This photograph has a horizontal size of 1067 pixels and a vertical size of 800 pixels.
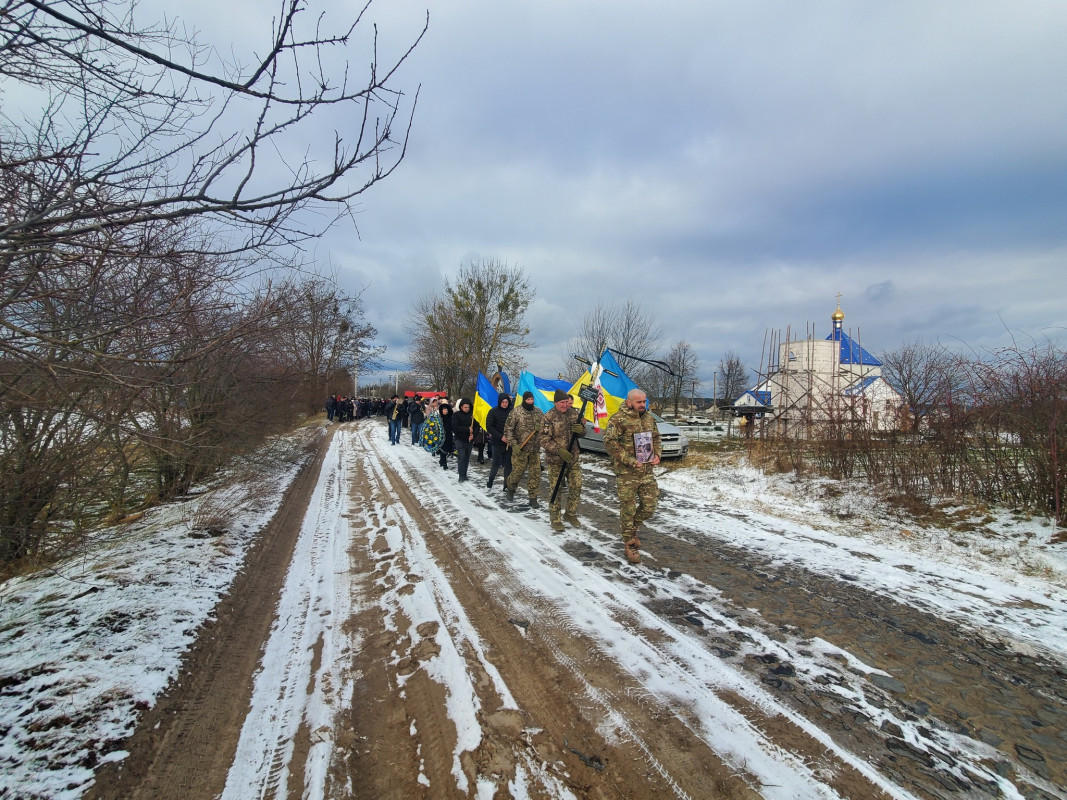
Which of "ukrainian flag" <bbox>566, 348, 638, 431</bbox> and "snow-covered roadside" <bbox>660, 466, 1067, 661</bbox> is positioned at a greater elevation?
"ukrainian flag" <bbox>566, 348, 638, 431</bbox>

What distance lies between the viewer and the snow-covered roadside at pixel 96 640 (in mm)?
2438

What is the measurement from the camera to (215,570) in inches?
199

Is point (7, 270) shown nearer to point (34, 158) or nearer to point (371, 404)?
point (34, 158)

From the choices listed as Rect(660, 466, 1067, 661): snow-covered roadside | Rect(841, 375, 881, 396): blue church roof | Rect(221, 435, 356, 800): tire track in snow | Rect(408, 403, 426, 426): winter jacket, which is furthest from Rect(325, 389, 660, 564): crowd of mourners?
Rect(408, 403, 426, 426): winter jacket

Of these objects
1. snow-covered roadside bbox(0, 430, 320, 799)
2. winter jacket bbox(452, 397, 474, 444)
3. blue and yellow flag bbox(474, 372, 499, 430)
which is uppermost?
blue and yellow flag bbox(474, 372, 499, 430)

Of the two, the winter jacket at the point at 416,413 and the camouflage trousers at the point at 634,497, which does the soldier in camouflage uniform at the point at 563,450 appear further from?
the winter jacket at the point at 416,413

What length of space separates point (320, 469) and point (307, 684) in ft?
33.1

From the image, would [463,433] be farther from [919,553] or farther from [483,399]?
[919,553]

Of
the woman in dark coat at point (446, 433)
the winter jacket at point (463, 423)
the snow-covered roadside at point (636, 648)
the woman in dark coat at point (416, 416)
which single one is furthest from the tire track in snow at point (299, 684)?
the woman in dark coat at point (416, 416)

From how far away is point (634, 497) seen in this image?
18.3 ft

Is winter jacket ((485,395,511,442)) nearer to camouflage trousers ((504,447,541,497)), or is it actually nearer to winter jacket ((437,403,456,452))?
camouflage trousers ((504,447,541,497))

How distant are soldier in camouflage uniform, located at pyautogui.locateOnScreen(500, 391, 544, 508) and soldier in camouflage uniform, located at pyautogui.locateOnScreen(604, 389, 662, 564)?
2.27m

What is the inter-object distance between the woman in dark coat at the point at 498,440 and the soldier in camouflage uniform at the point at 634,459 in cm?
368

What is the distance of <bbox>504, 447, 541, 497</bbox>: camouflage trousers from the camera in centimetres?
805
